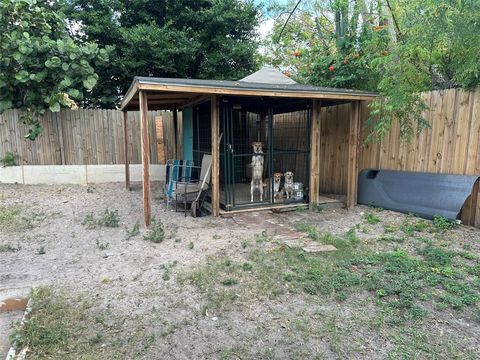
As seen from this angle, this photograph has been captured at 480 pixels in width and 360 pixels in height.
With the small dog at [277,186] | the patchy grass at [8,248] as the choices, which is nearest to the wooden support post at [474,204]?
the small dog at [277,186]

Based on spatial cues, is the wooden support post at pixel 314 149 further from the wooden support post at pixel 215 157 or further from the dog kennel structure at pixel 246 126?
the wooden support post at pixel 215 157

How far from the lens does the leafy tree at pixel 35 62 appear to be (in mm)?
7184

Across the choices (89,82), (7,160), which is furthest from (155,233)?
(7,160)

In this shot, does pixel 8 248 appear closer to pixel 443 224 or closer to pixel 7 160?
pixel 7 160

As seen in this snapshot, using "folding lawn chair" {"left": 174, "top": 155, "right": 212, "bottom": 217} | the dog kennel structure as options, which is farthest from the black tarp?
"folding lawn chair" {"left": 174, "top": 155, "right": 212, "bottom": 217}

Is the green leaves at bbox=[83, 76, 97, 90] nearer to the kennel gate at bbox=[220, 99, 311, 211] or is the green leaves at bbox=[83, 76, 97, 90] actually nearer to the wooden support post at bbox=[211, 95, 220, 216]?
the kennel gate at bbox=[220, 99, 311, 211]

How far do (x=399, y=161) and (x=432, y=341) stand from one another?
162 inches

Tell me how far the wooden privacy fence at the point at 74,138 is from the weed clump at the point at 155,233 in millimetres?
4614

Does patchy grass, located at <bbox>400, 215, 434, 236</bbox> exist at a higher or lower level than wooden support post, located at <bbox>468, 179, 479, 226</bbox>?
lower

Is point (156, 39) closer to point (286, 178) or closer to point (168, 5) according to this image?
point (168, 5)

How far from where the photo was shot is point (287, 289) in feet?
9.77

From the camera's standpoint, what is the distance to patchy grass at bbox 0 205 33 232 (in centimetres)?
482

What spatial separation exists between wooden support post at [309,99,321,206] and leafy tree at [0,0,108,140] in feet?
18.7

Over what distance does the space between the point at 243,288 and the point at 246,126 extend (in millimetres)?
Result: 5840
